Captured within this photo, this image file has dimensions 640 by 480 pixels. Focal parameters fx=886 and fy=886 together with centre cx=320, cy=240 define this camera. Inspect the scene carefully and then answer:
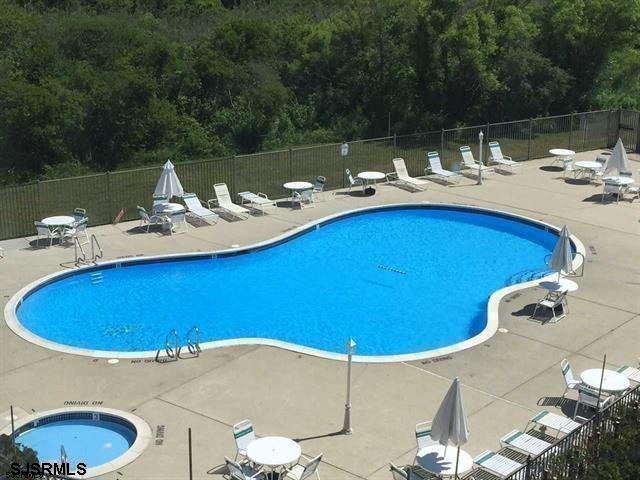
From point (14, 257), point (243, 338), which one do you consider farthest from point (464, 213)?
point (14, 257)

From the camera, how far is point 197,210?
78.6 feet

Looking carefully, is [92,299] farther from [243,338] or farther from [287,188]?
[287,188]

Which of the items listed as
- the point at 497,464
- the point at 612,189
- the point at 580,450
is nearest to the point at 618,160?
the point at 612,189

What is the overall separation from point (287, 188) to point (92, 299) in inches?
321

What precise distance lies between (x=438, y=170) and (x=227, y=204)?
7.67 m

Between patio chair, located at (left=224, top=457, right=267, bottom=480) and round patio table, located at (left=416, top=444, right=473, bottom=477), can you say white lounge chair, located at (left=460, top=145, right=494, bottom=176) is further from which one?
patio chair, located at (left=224, top=457, right=267, bottom=480)

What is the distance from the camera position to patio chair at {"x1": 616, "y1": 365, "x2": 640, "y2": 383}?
14.8 m

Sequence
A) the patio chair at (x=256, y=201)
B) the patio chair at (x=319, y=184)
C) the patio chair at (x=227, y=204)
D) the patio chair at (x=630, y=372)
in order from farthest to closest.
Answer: the patio chair at (x=319, y=184) < the patio chair at (x=256, y=201) < the patio chair at (x=227, y=204) < the patio chair at (x=630, y=372)

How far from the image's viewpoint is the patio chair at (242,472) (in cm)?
1180

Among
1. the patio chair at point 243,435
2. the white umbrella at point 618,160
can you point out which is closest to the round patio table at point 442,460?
the patio chair at point 243,435

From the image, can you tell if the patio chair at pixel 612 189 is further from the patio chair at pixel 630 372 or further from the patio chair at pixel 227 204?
the patio chair at pixel 630 372

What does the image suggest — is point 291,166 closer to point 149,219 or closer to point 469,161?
point 149,219

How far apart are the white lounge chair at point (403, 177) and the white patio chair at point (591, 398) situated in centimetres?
1400

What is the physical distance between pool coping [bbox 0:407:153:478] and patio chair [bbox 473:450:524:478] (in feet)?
15.8
